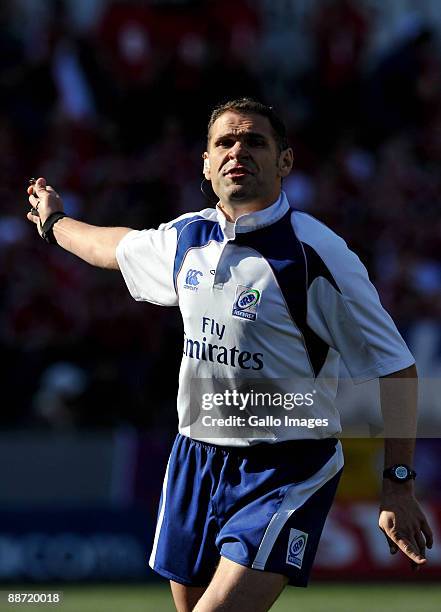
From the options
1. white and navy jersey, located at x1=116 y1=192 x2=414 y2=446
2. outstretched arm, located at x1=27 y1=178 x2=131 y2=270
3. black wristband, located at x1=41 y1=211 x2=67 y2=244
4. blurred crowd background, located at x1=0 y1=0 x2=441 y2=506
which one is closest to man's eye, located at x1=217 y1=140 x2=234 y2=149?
white and navy jersey, located at x1=116 y1=192 x2=414 y2=446

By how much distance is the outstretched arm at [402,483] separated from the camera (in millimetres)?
4828

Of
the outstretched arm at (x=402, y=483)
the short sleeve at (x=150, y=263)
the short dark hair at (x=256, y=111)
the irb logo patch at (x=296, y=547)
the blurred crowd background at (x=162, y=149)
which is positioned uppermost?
the blurred crowd background at (x=162, y=149)

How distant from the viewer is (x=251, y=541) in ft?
16.3

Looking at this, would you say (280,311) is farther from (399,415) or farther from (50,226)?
(50,226)

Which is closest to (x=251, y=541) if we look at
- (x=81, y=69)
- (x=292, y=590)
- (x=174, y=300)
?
(x=174, y=300)

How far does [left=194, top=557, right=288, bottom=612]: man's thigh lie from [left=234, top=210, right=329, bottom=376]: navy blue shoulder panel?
2.71 ft

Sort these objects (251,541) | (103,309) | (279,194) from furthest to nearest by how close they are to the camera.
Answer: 1. (103,309)
2. (279,194)
3. (251,541)

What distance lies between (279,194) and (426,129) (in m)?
8.95

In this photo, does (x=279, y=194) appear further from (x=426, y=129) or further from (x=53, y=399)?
(x=426, y=129)

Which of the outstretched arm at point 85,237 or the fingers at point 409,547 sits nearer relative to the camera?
the fingers at point 409,547

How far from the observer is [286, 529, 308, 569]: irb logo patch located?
198 inches

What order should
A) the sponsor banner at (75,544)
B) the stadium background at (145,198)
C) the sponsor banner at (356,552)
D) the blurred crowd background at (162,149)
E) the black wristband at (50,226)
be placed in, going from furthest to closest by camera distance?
the blurred crowd background at (162,149)
the sponsor banner at (356,552)
the stadium background at (145,198)
the sponsor banner at (75,544)
the black wristband at (50,226)

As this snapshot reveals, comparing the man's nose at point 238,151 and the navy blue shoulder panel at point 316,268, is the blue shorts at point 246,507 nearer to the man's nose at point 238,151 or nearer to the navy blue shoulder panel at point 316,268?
the navy blue shoulder panel at point 316,268

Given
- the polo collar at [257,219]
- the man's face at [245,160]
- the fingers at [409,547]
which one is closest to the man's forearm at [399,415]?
the fingers at [409,547]
